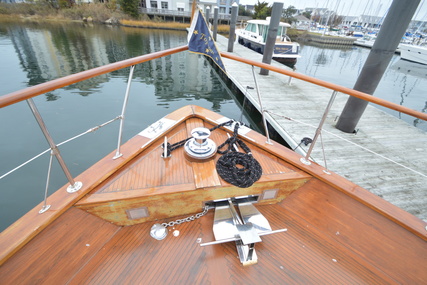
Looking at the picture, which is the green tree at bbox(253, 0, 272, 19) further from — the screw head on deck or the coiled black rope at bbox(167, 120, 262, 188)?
the screw head on deck

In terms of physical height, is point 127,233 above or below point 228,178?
below

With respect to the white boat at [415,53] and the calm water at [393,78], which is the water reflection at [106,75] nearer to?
the calm water at [393,78]

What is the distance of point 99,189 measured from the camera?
5.16 feet

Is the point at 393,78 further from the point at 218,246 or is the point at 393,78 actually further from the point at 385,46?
the point at 218,246

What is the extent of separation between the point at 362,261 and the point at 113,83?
33.8 ft

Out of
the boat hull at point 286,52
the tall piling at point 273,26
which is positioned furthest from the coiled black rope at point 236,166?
the boat hull at point 286,52

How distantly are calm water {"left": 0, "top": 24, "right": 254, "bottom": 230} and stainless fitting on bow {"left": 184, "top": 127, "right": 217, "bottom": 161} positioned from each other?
3.53 metres

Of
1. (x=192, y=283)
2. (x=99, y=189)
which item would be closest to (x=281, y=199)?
(x=192, y=283)

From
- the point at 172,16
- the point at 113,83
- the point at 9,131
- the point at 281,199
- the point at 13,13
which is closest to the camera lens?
the point at 281,199

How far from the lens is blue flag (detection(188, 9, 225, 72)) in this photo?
2363 mm

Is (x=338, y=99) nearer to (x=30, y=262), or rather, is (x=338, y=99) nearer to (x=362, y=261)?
(x=362, y=261)

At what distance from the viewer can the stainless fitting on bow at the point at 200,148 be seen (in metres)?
1.89

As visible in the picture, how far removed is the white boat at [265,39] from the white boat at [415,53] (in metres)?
14.3

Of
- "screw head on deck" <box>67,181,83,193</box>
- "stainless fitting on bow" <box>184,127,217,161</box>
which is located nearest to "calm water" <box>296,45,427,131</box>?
"stainless fitting on bow" <box>184,127,217,161</box>
